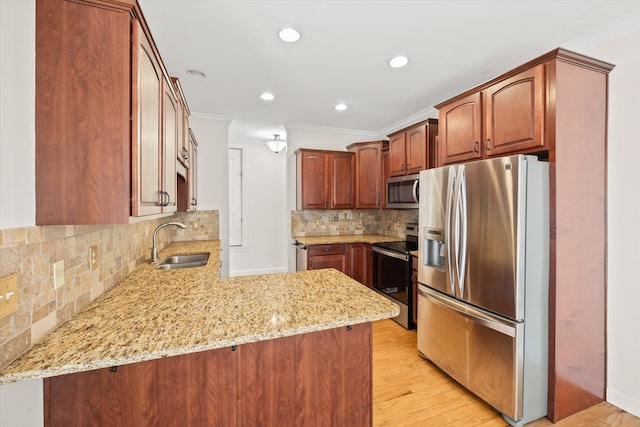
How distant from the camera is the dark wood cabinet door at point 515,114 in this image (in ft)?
5.76

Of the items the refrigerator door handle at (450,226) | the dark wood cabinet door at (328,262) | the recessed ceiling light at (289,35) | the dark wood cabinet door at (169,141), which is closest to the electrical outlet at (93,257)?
the dark wood cabinet door at (169,141)

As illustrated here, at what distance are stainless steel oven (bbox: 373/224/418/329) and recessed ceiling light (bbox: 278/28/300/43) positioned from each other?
226 cm

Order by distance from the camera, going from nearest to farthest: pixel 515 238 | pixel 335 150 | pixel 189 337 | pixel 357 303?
pixel 189 337 < pixel 357 303 < pixel 515 238 < pixel 335 150

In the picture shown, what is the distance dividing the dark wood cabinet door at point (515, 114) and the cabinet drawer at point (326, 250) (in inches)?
86.7

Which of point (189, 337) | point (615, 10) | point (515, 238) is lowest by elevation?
point (189, 337)

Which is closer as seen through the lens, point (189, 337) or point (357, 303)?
point (189, 337)

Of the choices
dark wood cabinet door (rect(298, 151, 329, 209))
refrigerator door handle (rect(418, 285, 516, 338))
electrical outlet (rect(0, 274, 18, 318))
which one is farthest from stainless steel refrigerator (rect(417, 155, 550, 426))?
electrical outlet (rect(0, 274, 18, 318))

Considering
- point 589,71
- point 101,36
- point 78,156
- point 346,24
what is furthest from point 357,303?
point 589,71

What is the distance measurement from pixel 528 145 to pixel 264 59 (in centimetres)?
210

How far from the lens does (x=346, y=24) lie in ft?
6.17

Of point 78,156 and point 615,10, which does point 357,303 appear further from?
point 615,10

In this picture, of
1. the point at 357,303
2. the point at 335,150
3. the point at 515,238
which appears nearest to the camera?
the point at 357,303

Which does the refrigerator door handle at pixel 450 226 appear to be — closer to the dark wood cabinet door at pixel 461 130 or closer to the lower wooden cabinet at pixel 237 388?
the dark wood cabinet door at pixel 461 130

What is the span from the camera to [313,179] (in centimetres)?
406
